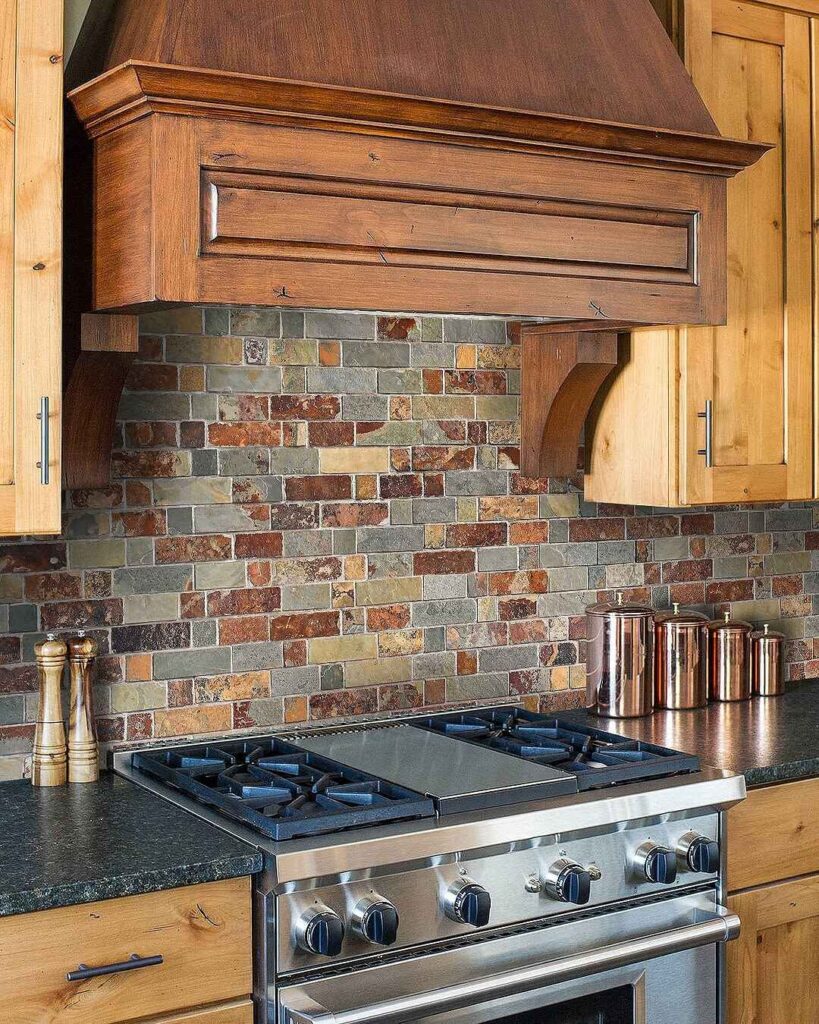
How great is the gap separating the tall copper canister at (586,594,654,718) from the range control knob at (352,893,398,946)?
3.58 feet

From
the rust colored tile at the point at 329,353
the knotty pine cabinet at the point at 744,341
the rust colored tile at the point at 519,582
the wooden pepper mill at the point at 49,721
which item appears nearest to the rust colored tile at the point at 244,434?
the rust colored tile at the point at 329,353

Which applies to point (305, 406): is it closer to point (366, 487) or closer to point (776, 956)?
point (366, 487)

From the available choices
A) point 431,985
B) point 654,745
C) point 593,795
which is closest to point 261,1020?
point 431,985

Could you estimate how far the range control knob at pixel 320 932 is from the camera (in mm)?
1927

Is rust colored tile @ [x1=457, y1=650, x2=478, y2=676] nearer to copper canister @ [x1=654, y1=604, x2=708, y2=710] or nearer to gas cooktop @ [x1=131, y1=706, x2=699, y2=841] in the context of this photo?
gas cooktop @ [x1=131, y1=706, x2=699, y2=841]

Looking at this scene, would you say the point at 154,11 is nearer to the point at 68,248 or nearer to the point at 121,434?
the point at 68,248

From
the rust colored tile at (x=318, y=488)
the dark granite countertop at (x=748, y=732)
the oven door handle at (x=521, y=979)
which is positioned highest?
the rust colored tile at (x=318, y=488)

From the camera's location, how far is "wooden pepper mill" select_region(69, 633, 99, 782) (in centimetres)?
238

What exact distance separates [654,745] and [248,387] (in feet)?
3.63

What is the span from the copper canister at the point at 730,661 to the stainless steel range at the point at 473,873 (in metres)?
0.65

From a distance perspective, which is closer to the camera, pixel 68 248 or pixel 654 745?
pixel 68 248

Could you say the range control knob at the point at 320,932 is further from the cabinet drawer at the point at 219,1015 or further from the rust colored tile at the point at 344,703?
the rust colored tile at the point at 344,703

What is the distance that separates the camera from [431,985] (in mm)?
2064

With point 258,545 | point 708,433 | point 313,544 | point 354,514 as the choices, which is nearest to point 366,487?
point 354,514
